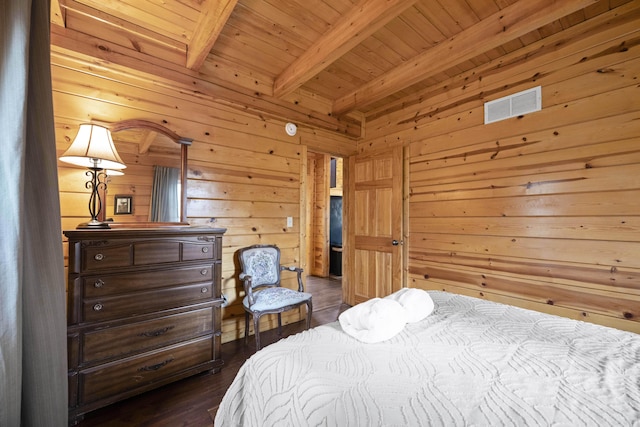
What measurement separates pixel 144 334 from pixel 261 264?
1.17 meters

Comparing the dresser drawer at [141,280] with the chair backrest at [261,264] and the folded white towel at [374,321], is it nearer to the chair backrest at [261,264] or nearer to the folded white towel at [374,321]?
the chair backrest at [261,264]

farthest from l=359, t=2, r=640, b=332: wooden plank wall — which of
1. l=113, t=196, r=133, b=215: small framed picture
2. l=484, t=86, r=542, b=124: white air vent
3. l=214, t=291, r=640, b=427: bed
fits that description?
l=113, t=196, r=133, b=215: small framed picture

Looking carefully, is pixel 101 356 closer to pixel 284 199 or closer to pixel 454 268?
pixel 284 199

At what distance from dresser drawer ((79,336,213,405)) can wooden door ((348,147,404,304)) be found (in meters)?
2.12

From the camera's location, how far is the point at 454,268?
113 inches

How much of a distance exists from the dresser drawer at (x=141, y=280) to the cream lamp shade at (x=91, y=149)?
31.2 inches

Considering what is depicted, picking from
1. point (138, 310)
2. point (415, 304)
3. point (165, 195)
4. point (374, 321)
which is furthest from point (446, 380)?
point (165, 195)

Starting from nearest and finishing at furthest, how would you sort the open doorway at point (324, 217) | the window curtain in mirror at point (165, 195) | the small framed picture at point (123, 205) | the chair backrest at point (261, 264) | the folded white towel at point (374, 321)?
the folded white towel at point (374, 321)
the small framed picture at point (123, 205)
the window curtain in mirror at point (165, 195)
the chair backrest at point (261, 264)
the open doorway at point (324, 217)

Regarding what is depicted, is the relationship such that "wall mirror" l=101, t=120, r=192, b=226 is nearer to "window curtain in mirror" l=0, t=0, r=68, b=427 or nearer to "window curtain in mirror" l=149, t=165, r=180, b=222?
"window curtain in mirror" l=149, t=165, r=180, b=222

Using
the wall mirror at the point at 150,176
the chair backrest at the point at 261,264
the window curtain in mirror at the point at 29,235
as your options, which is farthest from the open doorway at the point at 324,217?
the window curtain in mirror at the point at 29,235

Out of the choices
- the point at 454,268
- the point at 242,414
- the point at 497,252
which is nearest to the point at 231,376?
the point at 242,414

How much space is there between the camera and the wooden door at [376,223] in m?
3.30

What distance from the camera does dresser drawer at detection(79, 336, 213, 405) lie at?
1.61 m

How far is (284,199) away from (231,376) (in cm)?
185
